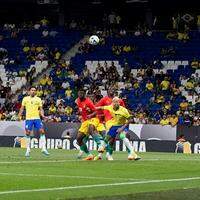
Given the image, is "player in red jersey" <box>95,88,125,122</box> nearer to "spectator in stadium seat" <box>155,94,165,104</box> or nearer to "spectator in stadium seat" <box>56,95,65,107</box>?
"spectator in stadium seat" <box>155,94,165,104</box>

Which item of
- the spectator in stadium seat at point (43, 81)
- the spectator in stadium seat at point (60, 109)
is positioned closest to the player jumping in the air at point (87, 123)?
the spectator in stadium seat at point (60, 109)

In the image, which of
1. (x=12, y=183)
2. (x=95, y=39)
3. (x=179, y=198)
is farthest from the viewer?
(x=95, y=39)

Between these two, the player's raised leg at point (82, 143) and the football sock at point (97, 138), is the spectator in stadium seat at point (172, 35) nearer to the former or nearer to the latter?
the football sock at point (97, 138)

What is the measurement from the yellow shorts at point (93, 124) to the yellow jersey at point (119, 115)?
53.8 inches

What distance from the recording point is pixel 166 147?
1385 inches

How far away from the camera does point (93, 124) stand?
25.6 m

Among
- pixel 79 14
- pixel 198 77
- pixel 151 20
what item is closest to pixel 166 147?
pixel 198 77

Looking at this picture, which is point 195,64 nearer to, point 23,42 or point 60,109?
point 60,109

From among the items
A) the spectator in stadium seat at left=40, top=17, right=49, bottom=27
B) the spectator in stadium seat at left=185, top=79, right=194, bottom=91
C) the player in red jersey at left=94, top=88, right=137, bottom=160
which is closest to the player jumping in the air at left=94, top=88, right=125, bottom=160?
the player in red jersey at left=94, top=88, right=137, bottom=160

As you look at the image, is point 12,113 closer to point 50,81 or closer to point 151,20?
point 50,81

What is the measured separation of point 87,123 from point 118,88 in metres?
17.7

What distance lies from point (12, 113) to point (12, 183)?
1031 inches

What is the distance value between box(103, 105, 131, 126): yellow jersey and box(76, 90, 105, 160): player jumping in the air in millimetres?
990

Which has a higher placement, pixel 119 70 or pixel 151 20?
pixel 151 20
